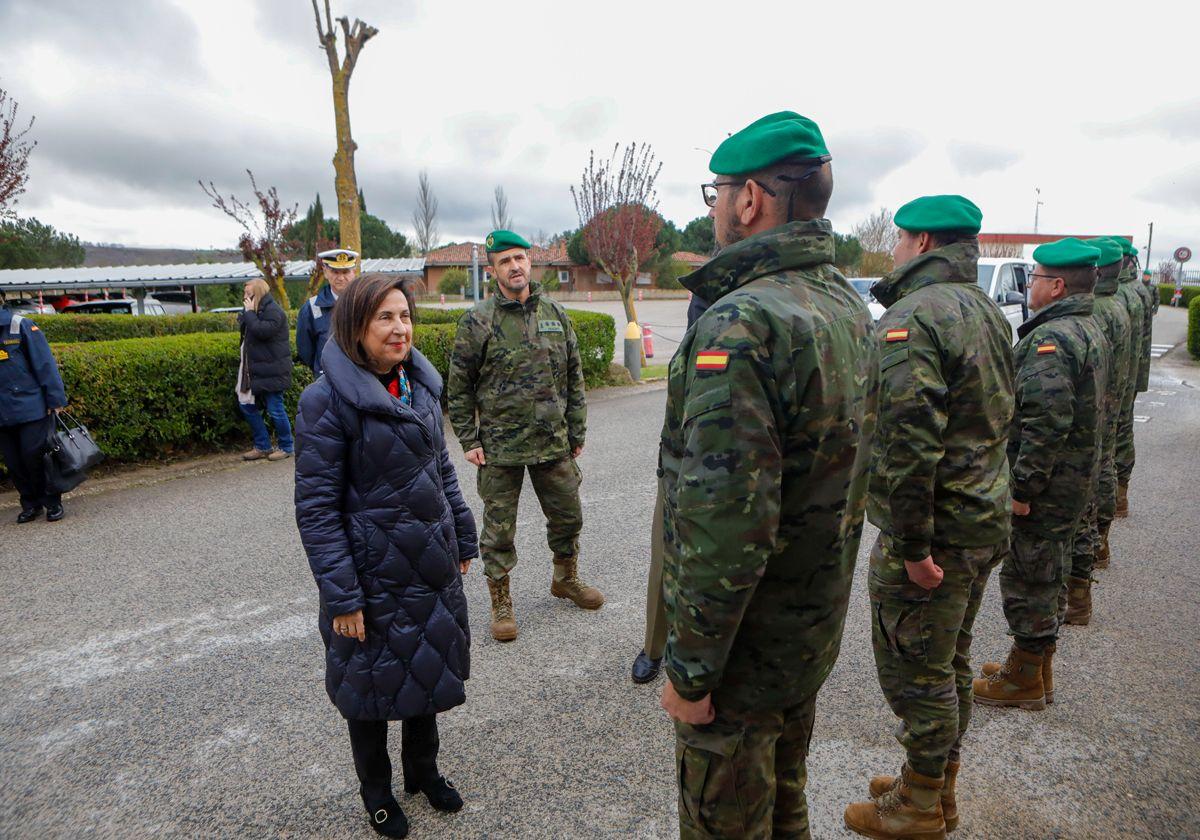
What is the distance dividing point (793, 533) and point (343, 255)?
5.05 m

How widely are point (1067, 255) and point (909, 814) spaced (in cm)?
251

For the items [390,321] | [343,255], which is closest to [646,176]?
[343,255]

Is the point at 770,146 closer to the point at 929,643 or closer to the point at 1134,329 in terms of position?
the point at 929,643

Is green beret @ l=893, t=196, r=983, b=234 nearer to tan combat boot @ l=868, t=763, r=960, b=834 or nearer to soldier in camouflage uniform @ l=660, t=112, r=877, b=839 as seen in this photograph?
soldier in camouflage uniform @ l=660, t=112, r=877, b=839

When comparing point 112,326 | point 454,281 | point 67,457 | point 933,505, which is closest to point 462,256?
point 454,281

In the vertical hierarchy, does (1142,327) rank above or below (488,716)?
above

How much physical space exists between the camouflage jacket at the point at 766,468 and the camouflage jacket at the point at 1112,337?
9.47 ft

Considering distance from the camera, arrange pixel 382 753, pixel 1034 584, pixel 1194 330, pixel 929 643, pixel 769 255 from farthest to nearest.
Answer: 1. pixel 1194 330
2. pixel 1034 584
3. pixel 382 753
4. pixel 929 643
5. pixel 769 255

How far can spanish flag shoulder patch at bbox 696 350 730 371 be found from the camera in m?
Answer: 1.47

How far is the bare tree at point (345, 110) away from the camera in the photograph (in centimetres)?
1220

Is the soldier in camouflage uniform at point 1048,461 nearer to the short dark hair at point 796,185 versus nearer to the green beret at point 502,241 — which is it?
the short dark hair at point 796,185

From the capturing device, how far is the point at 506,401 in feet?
12.8

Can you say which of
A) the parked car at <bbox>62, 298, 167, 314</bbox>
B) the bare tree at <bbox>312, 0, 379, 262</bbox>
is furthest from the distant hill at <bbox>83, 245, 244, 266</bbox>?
the bare tree at <bbox>312, 0, 379, 262</bbox>

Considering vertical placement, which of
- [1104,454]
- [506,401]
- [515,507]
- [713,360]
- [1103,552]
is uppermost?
[713,360]
